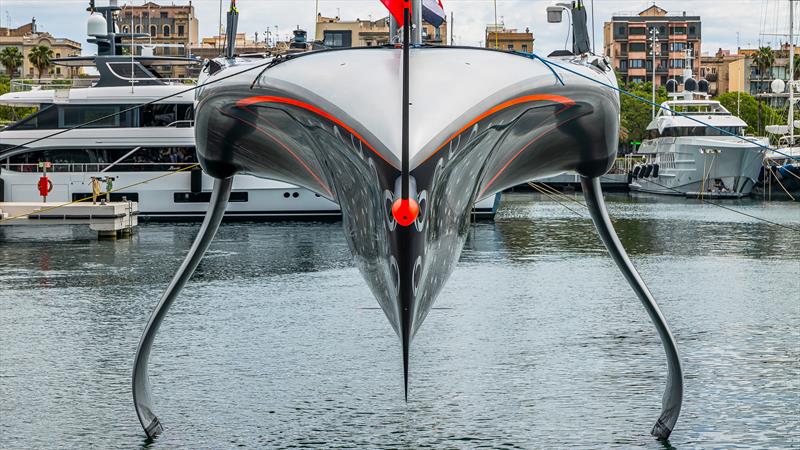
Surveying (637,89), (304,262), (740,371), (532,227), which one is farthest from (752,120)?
(740,371)

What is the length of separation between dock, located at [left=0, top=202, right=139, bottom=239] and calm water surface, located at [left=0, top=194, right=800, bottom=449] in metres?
3.64

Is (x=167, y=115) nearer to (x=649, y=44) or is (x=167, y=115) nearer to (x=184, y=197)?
(x=184, y=197)

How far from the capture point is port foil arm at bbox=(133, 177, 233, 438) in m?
9.30

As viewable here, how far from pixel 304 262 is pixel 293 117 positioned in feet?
64.1

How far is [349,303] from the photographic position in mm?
19219

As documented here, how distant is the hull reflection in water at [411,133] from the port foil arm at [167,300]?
784 millimetres

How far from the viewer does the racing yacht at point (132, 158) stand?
1588 inches

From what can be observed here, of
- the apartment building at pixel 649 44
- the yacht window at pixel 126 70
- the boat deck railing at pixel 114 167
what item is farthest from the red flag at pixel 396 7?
the apartment building at pixel 649 44

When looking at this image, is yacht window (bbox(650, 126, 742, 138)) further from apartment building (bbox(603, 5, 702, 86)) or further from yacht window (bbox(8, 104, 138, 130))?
apartment building (bbox(603, 5, 702, 86))

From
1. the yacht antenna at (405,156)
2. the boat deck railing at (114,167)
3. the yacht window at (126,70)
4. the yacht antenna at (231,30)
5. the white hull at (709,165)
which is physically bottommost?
the white hull at (709,165)

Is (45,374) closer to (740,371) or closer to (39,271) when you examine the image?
(740,371)

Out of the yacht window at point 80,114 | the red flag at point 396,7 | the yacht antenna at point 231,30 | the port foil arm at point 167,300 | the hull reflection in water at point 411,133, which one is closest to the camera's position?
the hull reflection in water at point 411,133

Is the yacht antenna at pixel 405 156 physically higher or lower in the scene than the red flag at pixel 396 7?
lower

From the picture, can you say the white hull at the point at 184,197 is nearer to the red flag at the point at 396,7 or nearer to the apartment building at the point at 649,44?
the red flag at the point at 396,7
